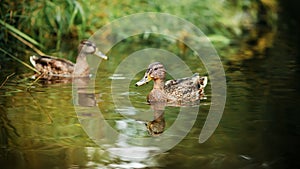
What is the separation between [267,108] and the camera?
539cm

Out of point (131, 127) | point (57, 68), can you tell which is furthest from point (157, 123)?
point (57, 68)

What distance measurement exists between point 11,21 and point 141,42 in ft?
6.74

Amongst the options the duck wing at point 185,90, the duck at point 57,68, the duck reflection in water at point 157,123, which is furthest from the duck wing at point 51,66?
the duck reflection in water at point 157,123

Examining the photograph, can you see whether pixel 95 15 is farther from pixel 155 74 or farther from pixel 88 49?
pixel 155 74

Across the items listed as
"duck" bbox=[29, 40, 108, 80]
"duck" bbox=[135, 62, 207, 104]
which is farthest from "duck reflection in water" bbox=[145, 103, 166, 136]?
"duck" bbox=[29, 40, 108, 80]

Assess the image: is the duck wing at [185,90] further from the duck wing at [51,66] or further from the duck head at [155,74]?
the duck wing at [51,66]

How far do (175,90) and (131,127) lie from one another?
988mm

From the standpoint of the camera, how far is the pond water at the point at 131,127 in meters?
4.11

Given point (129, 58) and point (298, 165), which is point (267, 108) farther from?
point (129, 58)

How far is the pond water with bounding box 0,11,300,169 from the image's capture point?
13.5 ft

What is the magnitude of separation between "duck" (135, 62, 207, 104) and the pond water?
11 cm

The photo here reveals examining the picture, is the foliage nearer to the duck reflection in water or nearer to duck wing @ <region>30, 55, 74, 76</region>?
duck wing @ <region>30, 55, 74, 76</region>

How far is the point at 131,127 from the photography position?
4.86 metres

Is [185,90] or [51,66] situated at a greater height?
[51,66]
